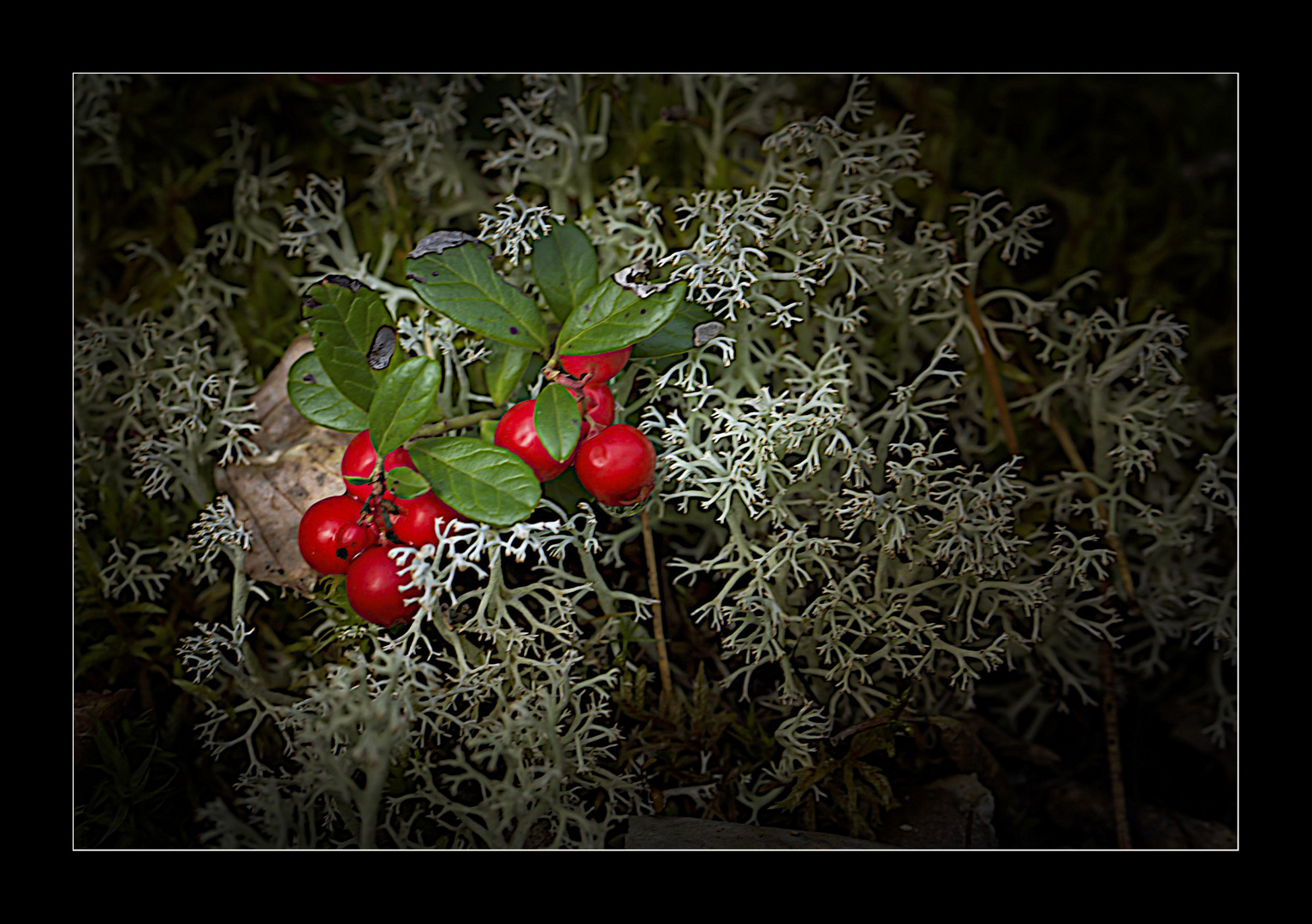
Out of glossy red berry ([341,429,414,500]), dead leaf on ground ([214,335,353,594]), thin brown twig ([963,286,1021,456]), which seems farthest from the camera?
thin brown twig ([963,286,1021,456])

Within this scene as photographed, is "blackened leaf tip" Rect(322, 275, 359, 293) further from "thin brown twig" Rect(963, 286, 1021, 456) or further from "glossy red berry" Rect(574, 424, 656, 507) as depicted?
"thin brown twig" Rect(963, 286, 1021, 456)

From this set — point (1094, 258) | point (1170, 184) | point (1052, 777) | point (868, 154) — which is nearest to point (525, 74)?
point (868, 154)

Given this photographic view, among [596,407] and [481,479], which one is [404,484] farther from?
[596,407]

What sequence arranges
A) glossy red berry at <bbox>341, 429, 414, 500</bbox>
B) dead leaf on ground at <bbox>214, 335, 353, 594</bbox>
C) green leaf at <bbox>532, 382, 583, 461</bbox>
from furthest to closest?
dead leaf on ground at <bbox>214, 335, 353, 594</bbox>, glossy red berry at <bbox>341, 429, 414, 500</bbox>, green leaf at <bbox>532, 382, 583, 461</bbox>

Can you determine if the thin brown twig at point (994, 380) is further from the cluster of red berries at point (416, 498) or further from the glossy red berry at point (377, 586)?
the glossy red berry at point (377, 586)

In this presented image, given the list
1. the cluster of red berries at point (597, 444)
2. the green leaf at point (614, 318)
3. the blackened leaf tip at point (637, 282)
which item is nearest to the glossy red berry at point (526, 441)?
the cluster of red berries at point (597, 444)

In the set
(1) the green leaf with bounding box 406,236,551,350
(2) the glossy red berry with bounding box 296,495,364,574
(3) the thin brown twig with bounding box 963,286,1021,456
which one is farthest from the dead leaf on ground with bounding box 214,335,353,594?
(3) the thin brown twig with bounding box 963,286,1021,456
